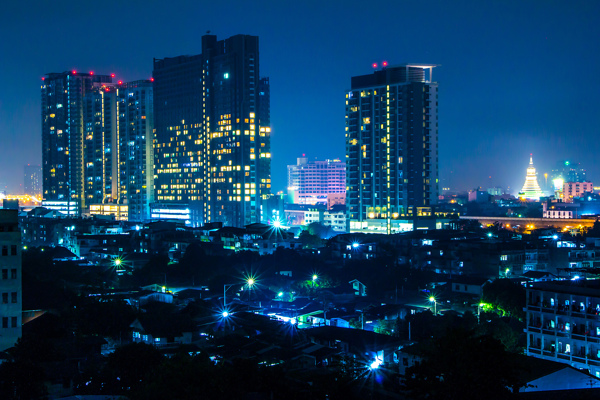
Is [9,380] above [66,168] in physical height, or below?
below

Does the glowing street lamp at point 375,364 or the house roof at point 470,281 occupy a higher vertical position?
the house roof at point 470,281

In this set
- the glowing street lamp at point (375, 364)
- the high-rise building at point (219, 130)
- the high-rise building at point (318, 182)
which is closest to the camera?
the glowing street lamp at point (375, 364)

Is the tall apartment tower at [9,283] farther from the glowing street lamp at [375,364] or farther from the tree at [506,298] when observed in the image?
the tree at [506,298]

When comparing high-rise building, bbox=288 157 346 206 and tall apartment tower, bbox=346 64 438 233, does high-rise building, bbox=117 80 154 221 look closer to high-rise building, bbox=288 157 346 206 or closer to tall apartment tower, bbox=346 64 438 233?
tall apartment tower, bbox=346 64 438 233

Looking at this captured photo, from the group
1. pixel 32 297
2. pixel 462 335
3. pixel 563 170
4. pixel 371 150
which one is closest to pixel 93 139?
pixel 371 150

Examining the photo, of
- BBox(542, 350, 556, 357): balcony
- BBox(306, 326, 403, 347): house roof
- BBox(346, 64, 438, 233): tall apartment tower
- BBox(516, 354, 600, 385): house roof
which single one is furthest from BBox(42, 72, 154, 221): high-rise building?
BBox(516, 354, 600, 385): house roof

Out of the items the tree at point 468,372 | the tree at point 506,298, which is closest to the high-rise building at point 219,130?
the tree at point 506,298

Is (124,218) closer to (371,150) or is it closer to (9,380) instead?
(371,150)

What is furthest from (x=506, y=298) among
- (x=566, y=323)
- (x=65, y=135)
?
(x=65, y=135)
